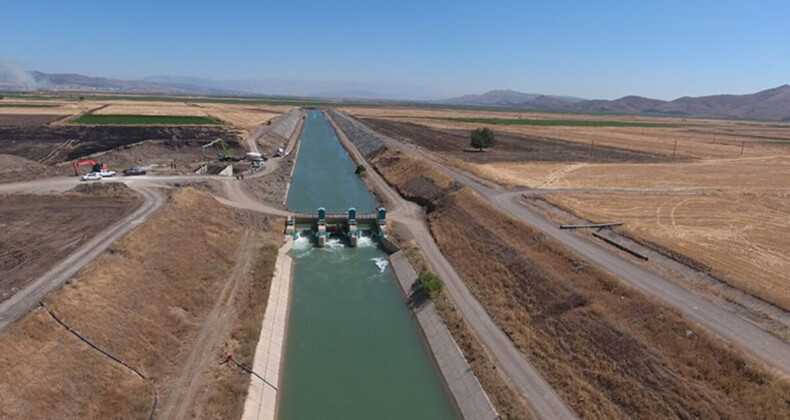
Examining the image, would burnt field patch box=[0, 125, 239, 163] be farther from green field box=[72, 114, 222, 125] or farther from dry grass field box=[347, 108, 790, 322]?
dry grass field box=[347, 108, 790, 322]

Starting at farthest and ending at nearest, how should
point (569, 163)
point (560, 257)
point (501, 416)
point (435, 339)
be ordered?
1. point (569, 163)
2. point (560, 257)
3. point (435, 339)
4. point (501, 416)

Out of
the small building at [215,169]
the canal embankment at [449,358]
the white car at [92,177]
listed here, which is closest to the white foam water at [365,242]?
the canal embankment at [449,358]

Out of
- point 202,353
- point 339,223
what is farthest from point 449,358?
point 339,223

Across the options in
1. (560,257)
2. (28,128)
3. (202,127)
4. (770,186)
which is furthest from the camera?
(202,127)

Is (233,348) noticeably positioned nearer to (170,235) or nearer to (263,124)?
(170,235)

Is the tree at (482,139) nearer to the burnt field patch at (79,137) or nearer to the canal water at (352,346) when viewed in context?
the burnt field patch at (79,137)

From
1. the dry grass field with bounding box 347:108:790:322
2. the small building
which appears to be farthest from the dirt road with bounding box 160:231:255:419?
the dry grass field with bounding box 347:108:790:322

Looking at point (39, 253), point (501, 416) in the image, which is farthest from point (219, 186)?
point (501, 416)
